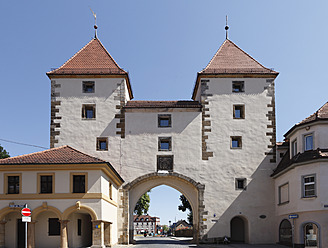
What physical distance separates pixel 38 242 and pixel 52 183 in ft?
12.9

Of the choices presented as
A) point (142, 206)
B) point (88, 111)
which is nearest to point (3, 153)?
point (142, 206)

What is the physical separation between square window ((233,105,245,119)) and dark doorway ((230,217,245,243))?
8.39 meters

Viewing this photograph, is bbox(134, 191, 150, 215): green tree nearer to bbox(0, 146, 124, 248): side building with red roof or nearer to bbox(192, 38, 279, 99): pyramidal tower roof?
bbox(192, 38, 279, 99): pyramidal tower roof

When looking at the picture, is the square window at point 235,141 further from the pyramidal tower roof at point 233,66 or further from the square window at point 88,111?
the square window at point 88,111

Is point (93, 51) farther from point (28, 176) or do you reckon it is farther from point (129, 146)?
point (28, 176)

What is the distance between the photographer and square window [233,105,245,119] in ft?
112

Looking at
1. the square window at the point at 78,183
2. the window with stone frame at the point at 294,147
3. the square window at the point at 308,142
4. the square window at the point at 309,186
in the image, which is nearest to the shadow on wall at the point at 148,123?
the square window at the point at 78,183

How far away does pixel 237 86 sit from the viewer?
34875mm

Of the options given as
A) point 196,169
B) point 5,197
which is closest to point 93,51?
point 196,169

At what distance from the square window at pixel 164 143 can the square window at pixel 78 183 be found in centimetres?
869

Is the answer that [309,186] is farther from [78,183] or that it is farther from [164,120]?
[78,183]

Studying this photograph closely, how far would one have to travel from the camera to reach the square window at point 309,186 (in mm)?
25828

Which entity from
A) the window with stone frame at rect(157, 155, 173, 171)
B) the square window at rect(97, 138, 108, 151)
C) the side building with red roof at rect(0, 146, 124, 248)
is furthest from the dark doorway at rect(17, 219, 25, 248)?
the window with stone frame at rect(157, 155, 173, 171)

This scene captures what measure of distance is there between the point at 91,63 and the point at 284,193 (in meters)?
18.2
